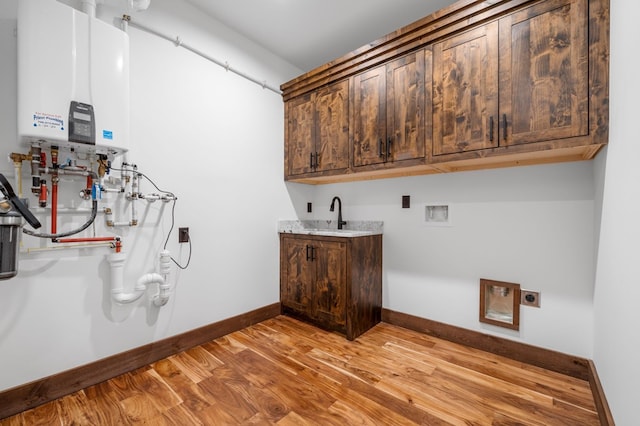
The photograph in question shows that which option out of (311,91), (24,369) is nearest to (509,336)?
(311,91)

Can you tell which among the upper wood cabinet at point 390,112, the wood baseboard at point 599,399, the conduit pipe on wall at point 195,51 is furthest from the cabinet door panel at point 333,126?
the wood baseboard at point 599,399

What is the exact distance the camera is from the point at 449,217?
229 cm

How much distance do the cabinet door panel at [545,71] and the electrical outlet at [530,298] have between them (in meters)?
1.08

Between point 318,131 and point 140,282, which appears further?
point 318,131

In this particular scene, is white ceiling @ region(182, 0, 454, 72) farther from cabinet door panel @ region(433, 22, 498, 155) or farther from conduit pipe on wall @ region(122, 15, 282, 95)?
cabinet door panel @ region(433, 22, 498, 155)

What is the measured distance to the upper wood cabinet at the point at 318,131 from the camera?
8.14 ft

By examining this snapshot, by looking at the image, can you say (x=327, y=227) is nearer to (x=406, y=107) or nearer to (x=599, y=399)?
(x=406, y=107)

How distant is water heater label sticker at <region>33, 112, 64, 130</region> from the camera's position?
1335 mm

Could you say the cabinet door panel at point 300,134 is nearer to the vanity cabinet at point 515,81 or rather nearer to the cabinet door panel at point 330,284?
the cabinet door panel at point 330,284

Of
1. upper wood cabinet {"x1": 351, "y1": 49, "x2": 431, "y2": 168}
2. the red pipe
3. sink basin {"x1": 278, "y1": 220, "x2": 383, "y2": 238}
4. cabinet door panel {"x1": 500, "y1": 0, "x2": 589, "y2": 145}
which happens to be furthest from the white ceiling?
the red pipe

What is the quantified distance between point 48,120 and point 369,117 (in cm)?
206

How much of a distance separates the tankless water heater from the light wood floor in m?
1.48

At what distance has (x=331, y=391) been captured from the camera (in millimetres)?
1629

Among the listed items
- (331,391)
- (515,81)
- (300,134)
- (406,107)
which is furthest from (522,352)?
(300,134)
